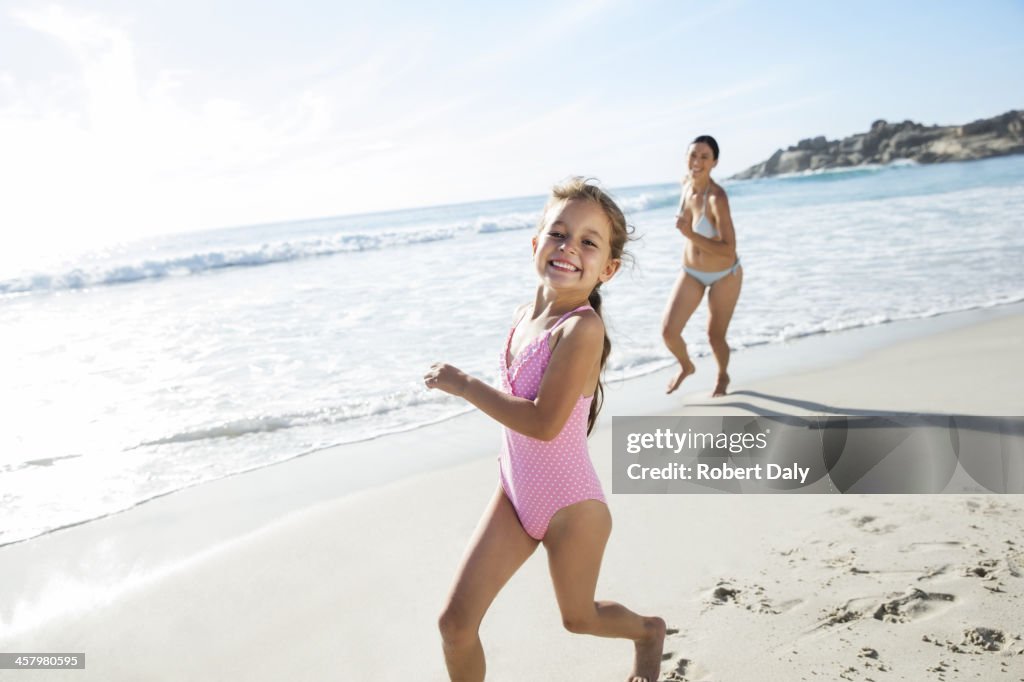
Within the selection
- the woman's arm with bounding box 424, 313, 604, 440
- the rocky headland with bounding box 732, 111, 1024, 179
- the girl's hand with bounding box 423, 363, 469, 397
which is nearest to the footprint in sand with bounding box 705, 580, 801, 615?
the woman's arm with bounding box 424, 313, 604, 440

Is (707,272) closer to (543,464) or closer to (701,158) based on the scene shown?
(701,158)

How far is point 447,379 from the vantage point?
6.53ft

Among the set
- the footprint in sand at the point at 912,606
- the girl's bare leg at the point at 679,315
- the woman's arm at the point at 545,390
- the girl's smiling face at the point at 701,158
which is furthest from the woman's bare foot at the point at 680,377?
the woman's arm at the point at 545,390

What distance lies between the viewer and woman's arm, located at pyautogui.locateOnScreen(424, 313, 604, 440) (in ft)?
6.55

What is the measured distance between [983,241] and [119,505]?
13231mm

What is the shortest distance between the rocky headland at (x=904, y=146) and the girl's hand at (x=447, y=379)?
58.9 metres

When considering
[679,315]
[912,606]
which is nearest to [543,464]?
Result: [912,606]

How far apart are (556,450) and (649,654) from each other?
2.43 ft

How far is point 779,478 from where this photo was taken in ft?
13.3

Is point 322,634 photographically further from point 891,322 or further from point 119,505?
point 891,322

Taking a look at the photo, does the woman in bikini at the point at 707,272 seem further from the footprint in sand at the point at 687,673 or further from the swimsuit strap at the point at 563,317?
the swimsuit strap at the point at 563,317

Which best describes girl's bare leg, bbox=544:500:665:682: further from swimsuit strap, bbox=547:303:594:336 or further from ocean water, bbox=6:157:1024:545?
ocean water, bbox=6:157:1024:545

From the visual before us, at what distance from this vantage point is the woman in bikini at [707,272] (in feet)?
18.5

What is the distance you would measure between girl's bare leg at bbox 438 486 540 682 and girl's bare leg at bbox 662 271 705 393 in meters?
3.69
